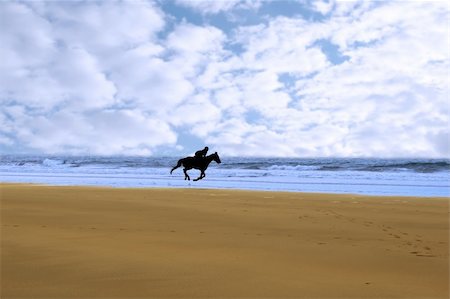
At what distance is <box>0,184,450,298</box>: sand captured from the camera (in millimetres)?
3771

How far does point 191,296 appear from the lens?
3.54 m

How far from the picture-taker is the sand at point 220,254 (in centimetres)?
377

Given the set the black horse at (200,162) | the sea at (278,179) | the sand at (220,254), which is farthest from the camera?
the black horse at (200,162)

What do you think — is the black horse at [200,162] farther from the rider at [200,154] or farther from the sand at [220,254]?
the sand at [220,254]

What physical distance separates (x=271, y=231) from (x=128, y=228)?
2.38 m

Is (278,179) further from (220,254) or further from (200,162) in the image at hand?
(220,254)

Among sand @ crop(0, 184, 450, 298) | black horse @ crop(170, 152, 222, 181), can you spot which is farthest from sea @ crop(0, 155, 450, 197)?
sand @ crop(0, 184, 450, 298)

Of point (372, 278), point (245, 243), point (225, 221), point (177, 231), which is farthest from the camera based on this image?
point (225, 221)

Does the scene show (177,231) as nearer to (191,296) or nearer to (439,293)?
(191,296)

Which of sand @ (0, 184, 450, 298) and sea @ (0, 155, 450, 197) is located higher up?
sea @ (0, 155, 450, 197)

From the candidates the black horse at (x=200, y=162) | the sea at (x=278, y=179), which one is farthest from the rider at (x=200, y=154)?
the sea at (x=278, y=179)

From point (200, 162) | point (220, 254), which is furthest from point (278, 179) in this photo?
point (220, 254)

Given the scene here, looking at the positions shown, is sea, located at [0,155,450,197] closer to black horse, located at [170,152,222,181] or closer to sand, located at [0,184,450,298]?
black horse, located at [170,152,222,181]

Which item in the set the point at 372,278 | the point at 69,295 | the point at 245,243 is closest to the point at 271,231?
the point at 245,243
